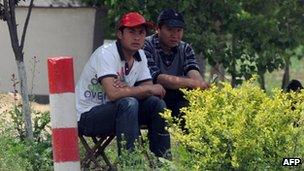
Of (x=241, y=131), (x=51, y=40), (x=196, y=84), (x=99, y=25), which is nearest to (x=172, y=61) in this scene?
(x=196, y=84)

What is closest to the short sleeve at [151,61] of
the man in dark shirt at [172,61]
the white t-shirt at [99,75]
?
the man in dark shirt at [172,61]

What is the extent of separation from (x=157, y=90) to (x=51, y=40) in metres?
7.01

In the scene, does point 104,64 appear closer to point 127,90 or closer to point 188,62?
point 127,90

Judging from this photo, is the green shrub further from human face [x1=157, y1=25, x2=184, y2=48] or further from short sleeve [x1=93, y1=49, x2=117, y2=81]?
human face [x1=157, y1=25, x2=184, y2=48]

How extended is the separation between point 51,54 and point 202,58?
2281mm

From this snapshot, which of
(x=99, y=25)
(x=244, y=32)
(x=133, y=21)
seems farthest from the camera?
(x=99, y=25)

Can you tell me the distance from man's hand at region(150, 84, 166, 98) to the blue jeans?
0.06 m

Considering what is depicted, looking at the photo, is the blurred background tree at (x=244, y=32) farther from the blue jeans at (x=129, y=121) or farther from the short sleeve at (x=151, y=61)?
the blue jeans at (x=129, y=121)

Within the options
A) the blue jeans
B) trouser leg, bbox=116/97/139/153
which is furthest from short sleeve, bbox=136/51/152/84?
trouser leg, bbox=116/97/139/153

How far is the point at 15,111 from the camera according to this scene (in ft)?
26.6

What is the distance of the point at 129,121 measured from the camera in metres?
7.27

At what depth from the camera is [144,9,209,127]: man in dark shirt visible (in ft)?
26.6

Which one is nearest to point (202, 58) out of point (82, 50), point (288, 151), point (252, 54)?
point (252, 54)

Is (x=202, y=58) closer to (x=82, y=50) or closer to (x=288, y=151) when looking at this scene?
(x=82, y=50)
